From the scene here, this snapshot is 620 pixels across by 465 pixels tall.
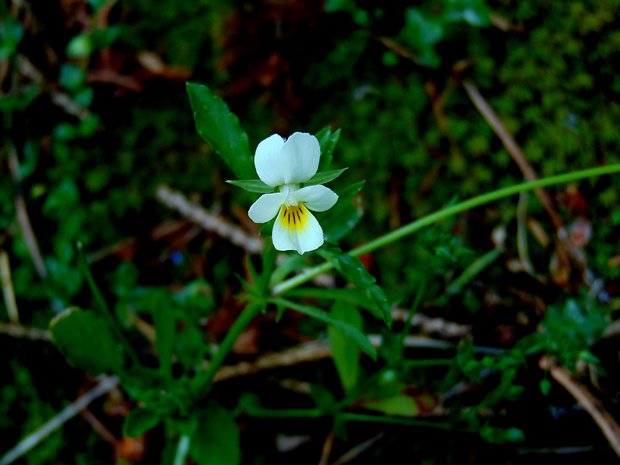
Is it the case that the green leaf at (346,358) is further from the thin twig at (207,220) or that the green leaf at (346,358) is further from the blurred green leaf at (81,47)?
the blurred green leaf at (81,47)

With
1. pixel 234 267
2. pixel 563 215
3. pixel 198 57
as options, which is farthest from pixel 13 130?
pixel 563 215

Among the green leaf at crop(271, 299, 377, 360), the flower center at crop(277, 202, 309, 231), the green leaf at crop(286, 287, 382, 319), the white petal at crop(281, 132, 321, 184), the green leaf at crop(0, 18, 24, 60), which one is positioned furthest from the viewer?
the green leaf at crop(0, 18, 24, 60)

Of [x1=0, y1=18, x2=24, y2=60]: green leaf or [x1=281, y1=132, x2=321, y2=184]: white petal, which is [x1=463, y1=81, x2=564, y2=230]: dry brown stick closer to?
[x1=281, y1=132, x2=321, y2=184]: white petal

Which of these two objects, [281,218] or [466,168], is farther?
[466,168]

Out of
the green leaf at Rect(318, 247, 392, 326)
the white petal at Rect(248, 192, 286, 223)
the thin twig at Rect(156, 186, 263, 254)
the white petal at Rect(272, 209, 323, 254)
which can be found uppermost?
the white petal at Rect(248, 192, 286, 223)

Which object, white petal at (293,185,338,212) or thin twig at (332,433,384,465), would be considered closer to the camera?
white petal at (293,185,338,212)

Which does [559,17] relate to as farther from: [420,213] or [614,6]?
[420,213]

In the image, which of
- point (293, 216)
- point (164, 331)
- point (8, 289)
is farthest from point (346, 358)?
point (8, 289)

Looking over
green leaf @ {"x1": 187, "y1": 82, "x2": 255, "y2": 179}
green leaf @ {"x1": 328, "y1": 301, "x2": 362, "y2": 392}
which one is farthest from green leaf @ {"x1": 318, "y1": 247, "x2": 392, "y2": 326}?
green leaf @ {"x1": 328, "y1": 301, "x2": 362, "y2": 392}
